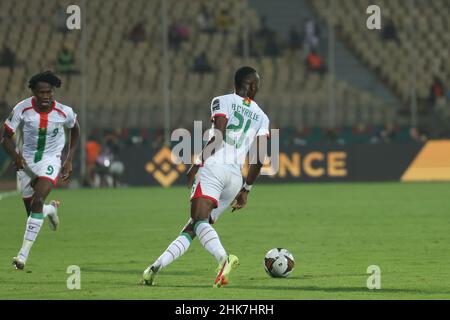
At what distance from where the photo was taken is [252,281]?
12.6 meters

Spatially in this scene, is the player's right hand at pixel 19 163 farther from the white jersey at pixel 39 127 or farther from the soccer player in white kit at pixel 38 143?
the white jersey at pixel 39 127

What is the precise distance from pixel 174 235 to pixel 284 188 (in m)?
15.0

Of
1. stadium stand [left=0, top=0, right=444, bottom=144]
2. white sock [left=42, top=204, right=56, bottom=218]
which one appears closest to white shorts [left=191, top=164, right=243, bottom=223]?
white sock [left=42, top=204, right=56, bottom=218]

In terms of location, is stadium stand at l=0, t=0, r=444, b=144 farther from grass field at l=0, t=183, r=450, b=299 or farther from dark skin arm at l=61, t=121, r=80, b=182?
dark skin arm at l=61, t=121, r=80, b=182

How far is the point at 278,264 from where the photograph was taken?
12.9 meters

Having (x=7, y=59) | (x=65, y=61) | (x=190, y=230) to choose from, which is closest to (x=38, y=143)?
(x=190, y=230)

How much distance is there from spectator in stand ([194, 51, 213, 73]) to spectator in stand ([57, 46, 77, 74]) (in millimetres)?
5377

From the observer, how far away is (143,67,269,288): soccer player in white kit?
470 inches

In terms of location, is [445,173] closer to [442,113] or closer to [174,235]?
[442,113]

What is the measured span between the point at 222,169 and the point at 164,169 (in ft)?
77.1

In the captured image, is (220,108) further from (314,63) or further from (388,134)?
(314,63)

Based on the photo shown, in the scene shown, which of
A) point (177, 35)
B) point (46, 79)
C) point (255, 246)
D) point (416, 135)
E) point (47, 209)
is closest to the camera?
point (46, 79)
